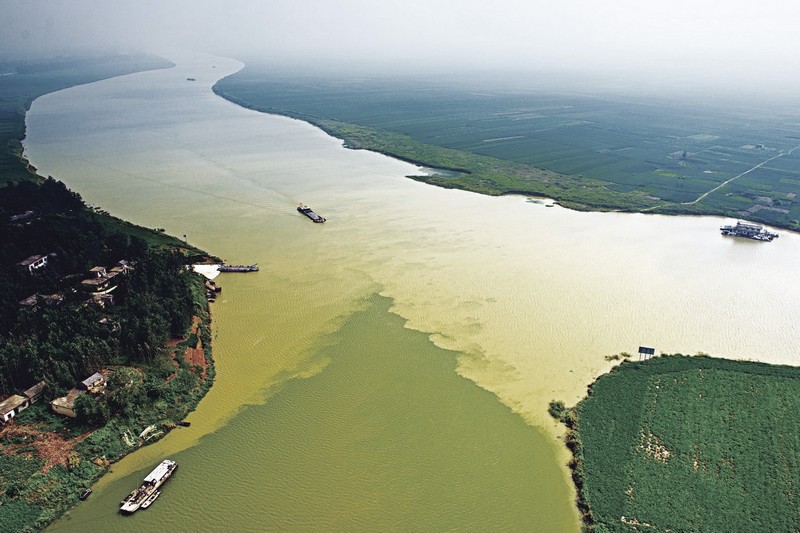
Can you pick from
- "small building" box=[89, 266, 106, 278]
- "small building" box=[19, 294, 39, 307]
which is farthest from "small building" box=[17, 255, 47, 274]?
"small building" box=[89, 266, 106, 278]

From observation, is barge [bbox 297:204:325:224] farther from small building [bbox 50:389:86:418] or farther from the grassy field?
small building [bbox 50:389:86:418]

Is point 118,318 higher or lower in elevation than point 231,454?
higher

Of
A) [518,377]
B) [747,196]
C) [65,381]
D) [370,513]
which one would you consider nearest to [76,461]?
[65,381]

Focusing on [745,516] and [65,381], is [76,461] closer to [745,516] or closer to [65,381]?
[65,381]

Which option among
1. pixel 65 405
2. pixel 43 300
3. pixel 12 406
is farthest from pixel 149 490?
pixel 43 300

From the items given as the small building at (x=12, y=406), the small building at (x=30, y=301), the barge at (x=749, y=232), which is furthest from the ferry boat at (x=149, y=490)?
the barge at (x=749, y=232)

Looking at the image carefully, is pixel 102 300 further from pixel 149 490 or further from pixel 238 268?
pixel 149 490
